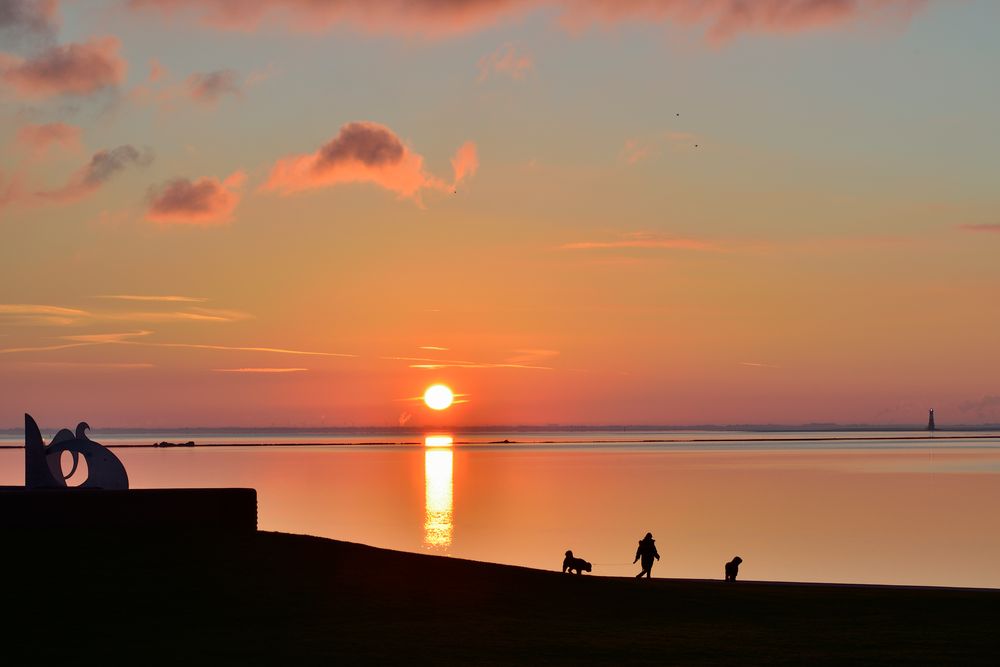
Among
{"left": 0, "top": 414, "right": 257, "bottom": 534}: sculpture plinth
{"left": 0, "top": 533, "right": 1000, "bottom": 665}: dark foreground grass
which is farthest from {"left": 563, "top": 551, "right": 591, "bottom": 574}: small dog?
{"left": 0, "top": 414, "right": 257, "bottom": 534}: sculpture plinth

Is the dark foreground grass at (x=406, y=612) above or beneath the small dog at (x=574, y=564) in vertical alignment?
beneath

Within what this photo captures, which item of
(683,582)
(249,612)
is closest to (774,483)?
(683,582)

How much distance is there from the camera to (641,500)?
105938 millimetres

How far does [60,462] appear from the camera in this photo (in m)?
43.7

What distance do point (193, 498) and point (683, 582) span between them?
51.5 feet

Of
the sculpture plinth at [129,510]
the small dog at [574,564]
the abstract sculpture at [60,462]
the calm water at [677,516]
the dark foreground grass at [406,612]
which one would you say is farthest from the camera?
the calm water at [677,516]

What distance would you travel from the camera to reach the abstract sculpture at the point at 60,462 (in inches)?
1689

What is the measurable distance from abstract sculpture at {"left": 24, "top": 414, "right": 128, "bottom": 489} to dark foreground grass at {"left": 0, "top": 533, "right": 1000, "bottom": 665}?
27.9 feet

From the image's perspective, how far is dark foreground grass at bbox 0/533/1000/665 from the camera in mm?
23797

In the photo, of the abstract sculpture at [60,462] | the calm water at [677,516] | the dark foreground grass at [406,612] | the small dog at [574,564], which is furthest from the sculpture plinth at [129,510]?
the calm water at [677,516]

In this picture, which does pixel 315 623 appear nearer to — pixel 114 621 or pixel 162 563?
pixel 114 621

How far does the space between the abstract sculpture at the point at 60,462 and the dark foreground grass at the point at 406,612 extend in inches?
334

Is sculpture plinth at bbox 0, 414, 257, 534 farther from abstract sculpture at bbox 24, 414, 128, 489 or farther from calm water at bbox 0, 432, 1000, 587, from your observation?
calm water at bbox 0, 432, 1000, 587

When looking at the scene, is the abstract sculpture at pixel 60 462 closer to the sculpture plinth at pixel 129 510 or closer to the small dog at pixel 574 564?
the sculpture plinth at pixel 129 510
